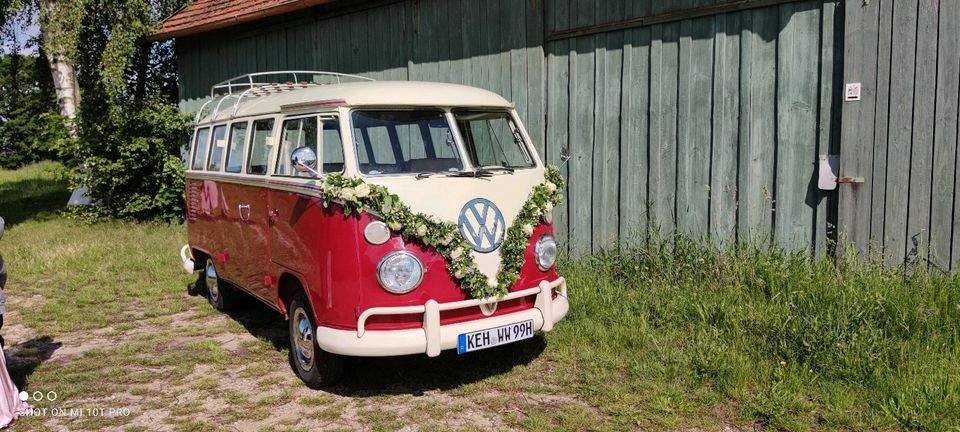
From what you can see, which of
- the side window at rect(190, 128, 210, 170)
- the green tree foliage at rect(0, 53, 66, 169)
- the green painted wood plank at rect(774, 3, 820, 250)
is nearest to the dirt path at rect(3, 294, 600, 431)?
the side window at rect(190, 128, 210, 170)

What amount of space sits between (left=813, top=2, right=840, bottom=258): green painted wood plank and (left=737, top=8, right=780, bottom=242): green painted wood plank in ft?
1.34

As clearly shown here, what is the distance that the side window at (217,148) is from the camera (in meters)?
6.80

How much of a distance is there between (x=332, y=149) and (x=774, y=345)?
3.37m

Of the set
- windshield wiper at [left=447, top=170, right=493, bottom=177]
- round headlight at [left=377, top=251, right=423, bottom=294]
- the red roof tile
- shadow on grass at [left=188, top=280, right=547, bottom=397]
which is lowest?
shadow on grass at [left=188, top=280, right=547, bottom=397]

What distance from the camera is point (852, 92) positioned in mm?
5785

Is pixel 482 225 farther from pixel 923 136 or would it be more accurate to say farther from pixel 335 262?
pixel 923 136

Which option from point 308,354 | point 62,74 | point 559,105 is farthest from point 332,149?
point 62,74

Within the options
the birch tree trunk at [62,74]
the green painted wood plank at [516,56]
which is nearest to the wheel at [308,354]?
the green painted wood plank at [516,56]

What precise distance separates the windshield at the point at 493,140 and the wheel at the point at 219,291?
135 inches

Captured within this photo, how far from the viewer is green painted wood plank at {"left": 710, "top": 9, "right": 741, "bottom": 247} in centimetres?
655

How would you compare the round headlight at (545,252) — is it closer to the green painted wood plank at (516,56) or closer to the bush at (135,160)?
the green painted wood plank at (516,56)

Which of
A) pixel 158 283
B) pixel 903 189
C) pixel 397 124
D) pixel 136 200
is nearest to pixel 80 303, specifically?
pixel 158 283

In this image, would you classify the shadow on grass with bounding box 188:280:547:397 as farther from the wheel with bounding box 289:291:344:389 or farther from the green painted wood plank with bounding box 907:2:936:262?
the green painted wood plank with bounding box 907:2:936:262

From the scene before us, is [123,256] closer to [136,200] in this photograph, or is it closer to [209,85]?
[136,200]
